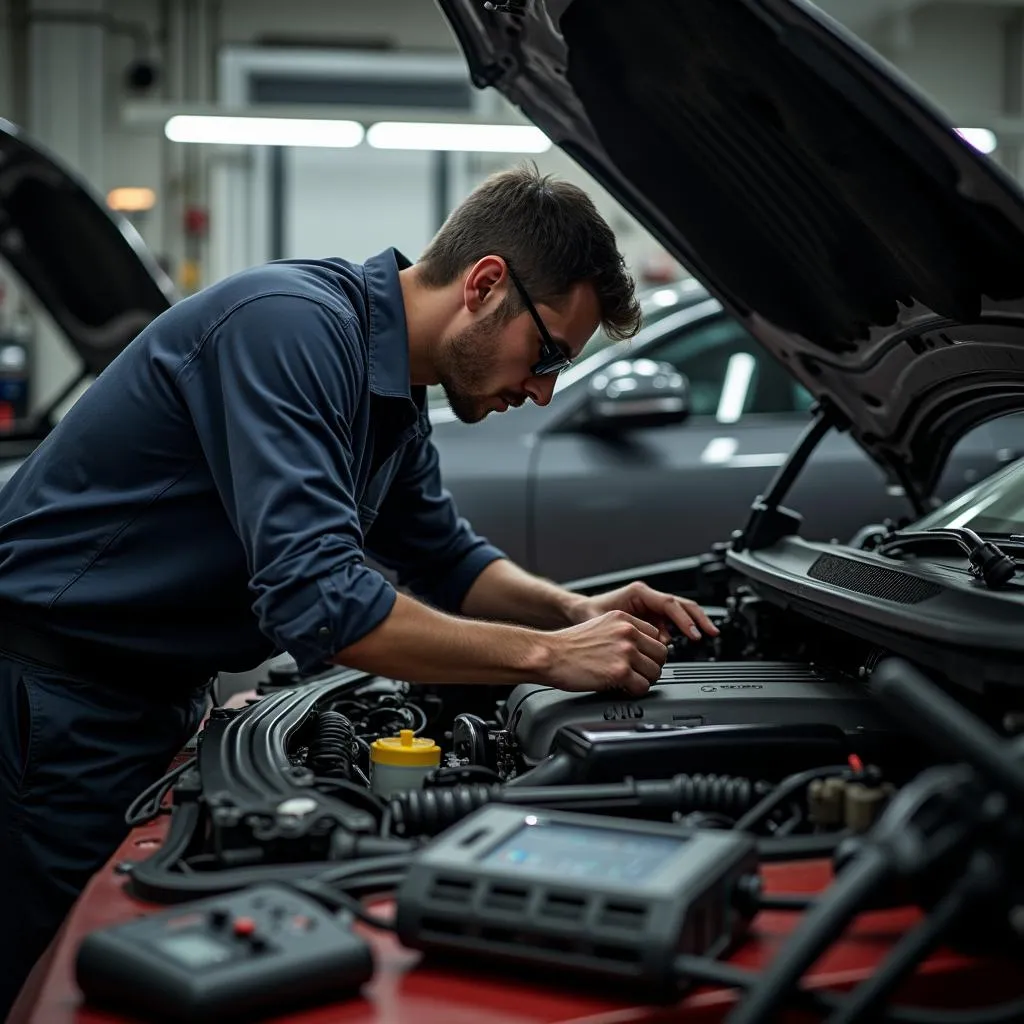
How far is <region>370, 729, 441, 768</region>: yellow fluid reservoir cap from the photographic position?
1.45 m

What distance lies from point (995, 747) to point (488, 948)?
388 mm

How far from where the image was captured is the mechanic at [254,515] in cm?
153

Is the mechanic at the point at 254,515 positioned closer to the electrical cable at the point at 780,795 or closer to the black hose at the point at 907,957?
the electrical cable at the point at 780,795

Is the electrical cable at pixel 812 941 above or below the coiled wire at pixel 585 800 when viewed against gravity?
above

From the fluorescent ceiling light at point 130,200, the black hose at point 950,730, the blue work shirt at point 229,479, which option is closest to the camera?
the black hose at point 950,730

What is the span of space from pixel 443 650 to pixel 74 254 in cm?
301

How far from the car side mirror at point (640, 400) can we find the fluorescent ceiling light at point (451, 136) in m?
4.14

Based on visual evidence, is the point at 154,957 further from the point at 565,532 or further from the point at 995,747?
the point at 565,532

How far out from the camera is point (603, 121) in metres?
1.93

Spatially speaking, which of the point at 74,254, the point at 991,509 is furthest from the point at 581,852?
the point at 74,254

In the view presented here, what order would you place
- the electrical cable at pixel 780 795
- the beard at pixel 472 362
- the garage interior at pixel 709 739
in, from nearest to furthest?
the garage interior at pixel 709 739 → the electrical cable at pixel 780 795 → the beard at pixel 472 362

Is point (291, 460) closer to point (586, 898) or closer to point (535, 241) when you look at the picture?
point (535, 241)

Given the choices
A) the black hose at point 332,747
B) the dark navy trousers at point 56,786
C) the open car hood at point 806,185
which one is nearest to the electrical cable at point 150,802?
the black hose at point 332,747

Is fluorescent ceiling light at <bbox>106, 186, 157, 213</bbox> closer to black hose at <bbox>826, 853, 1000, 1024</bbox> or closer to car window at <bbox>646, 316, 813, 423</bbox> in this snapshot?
car window at <bbox>646, 316, 813, 423</bbox>
